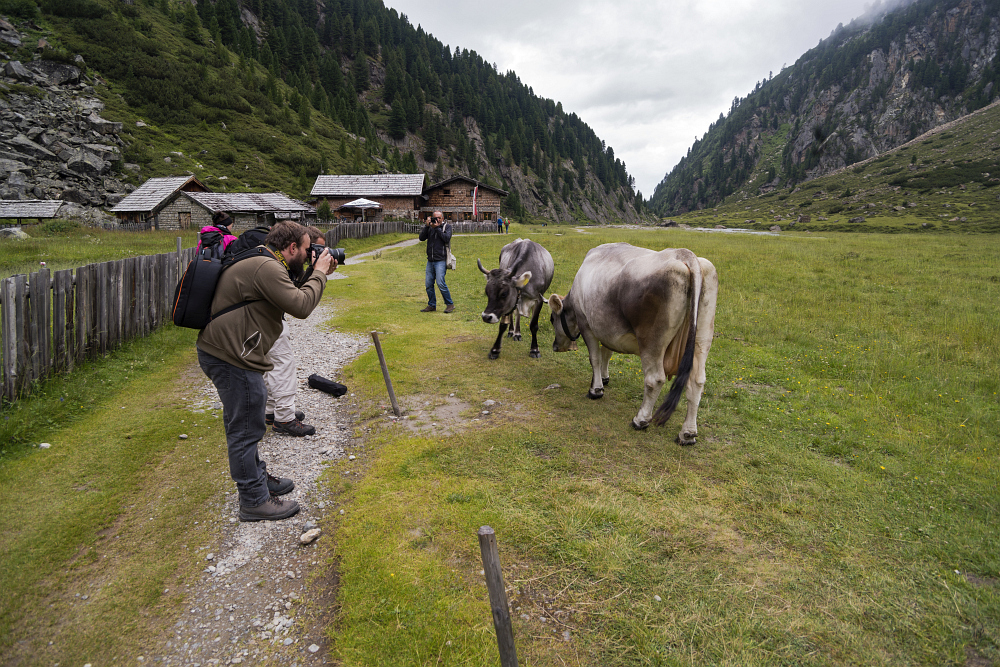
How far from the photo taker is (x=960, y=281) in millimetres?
16375

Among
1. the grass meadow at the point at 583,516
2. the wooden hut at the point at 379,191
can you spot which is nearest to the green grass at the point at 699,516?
the grass meadow at the point at 583,516

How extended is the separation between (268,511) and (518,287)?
6369 mm

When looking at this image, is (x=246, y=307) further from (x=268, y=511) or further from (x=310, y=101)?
(x=310, y=101)

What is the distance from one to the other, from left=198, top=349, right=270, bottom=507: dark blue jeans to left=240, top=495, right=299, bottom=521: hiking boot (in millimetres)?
62

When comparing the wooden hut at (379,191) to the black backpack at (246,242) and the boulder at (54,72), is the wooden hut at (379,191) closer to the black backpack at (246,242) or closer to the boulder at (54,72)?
the boulder at (54,72)

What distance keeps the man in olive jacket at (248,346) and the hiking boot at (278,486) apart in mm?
359

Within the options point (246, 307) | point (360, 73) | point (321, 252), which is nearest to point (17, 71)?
point (321, 252)

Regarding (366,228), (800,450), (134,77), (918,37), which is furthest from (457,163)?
(918,37)

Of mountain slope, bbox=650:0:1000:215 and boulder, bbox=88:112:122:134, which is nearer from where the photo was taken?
boulder, bbox=88:112:122:134

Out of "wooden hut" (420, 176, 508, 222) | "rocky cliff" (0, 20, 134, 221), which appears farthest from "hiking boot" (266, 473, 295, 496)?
"wooden hut" (420, 176, 508, 222)

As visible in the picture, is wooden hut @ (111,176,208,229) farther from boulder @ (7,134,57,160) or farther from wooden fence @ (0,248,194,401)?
wooden fence @ (0,248,194,401)

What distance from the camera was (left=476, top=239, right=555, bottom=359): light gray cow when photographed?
31.3 ft

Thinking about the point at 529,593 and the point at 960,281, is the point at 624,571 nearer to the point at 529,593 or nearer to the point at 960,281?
the point at 529,593

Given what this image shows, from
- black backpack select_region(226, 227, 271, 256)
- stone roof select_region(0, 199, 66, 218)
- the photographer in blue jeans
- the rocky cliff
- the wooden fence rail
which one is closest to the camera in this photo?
black backpack select_region(226, 227, 271, 256)
